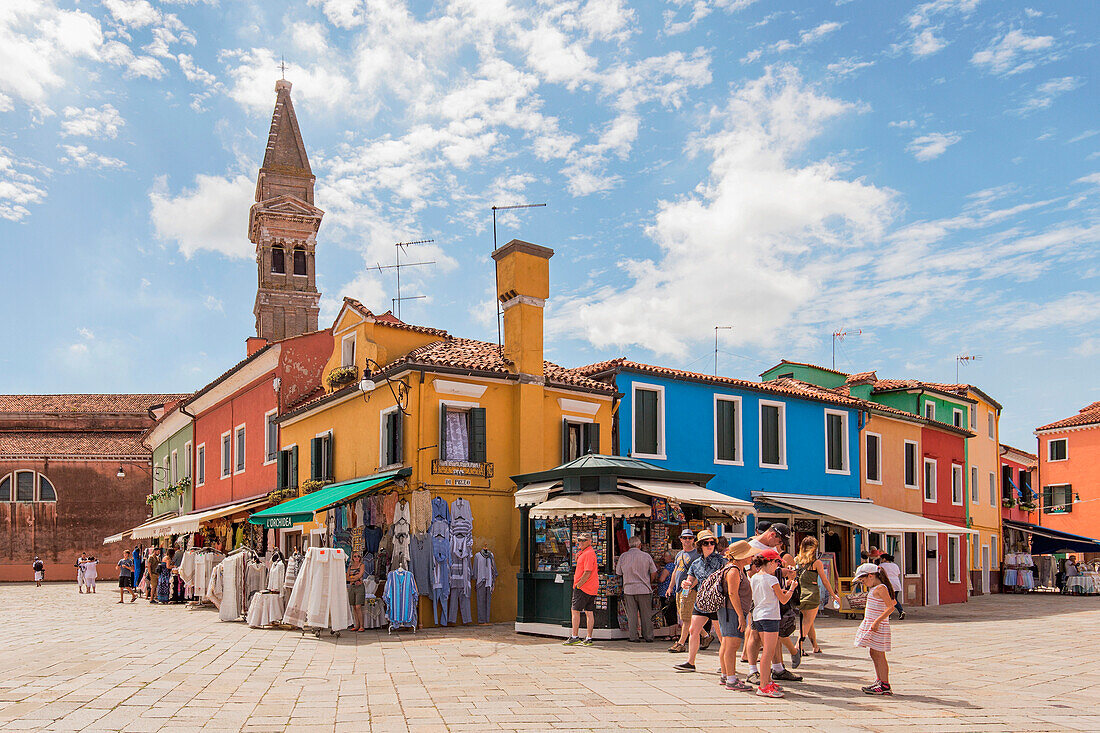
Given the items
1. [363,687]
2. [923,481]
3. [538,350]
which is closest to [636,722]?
[363,687]

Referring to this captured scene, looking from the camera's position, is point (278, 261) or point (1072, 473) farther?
point (278, 261)

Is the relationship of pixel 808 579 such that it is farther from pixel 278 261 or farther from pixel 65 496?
pixel 278 261

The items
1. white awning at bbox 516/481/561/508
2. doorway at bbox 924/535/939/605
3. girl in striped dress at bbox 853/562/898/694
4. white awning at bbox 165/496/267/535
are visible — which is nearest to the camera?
girl in striped dress at bbox 853/562/898/694

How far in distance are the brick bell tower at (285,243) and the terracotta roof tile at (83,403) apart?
6.77m

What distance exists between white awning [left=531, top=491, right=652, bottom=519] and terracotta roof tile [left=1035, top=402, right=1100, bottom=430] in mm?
34443

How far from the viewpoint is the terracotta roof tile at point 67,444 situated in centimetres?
4050

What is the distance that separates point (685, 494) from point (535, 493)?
229 centimetres

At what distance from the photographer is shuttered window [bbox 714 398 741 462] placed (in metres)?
21.7

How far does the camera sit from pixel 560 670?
32.7ft

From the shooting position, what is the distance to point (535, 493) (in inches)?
547

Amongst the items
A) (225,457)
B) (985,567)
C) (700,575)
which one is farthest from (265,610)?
(985,567)

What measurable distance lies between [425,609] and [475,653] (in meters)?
4.01

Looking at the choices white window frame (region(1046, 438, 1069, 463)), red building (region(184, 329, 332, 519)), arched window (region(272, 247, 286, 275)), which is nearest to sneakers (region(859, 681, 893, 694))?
red building (region(184, 329, 332, 519))

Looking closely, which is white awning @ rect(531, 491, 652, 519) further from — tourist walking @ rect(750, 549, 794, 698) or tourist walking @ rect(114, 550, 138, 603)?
tourist walking @ rect(114, 550, 138, 603)
